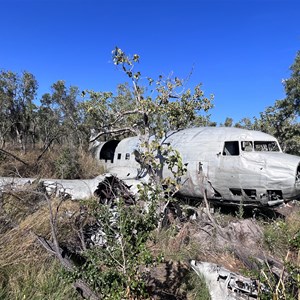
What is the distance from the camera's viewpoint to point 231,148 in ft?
32.3

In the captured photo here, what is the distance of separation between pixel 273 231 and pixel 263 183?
4.59 ft

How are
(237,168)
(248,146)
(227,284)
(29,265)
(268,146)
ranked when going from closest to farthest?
(29,265), (227,284), (237,168), (248,146), (268,146)

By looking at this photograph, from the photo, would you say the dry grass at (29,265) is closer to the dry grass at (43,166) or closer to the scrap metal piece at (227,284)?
Result: the scrap metal piece at (227,284)

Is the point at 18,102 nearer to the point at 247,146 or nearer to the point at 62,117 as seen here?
the point at 62,117

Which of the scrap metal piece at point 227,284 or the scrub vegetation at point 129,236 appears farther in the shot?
the scrap metal piece at point 227,284

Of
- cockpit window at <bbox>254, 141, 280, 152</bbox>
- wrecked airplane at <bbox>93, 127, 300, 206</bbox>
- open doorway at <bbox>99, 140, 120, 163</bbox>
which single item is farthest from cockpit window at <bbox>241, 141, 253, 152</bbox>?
open doorway at <bbox>99, 140, 120, 163</bbox>

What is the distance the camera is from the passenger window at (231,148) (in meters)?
9.67

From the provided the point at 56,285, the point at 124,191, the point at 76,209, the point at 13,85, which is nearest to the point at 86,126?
the point at 13,85

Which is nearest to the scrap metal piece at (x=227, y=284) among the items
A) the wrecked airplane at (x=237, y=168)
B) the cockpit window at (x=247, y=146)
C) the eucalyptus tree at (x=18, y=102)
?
the wrecked airplane at (x=237, y=168)

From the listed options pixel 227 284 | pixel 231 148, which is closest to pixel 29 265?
pixel 227 284

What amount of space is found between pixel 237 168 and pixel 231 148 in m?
0.84

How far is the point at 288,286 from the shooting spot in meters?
4.36

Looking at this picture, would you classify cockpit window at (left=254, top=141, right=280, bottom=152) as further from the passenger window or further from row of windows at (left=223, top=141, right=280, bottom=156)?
the passenger window

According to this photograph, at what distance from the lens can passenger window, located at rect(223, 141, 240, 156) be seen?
967 cm
